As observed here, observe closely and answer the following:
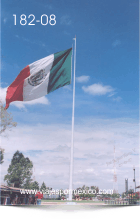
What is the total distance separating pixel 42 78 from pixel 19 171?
2692 centimetres

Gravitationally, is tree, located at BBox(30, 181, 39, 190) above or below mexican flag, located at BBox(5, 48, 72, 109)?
below

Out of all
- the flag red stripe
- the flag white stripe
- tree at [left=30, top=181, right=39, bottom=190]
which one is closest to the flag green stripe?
the flag white stripe

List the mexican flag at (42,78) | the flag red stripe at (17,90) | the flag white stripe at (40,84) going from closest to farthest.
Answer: the mexican flag at (42,78) < the flag white stripe at (40,84) < the flag red stripe at (17,90)

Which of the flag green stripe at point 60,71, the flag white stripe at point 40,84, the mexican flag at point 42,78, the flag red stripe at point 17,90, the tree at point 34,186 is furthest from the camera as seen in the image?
the tree at point 34,186

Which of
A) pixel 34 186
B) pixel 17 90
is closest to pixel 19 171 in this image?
pixel 34 186

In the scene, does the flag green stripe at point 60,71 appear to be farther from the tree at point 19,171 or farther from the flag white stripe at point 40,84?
the tree at point 19,171

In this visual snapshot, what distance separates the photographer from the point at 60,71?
17.6m

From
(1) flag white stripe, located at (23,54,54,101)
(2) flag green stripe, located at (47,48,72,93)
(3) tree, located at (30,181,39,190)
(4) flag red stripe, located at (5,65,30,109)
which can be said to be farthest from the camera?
(3) tree, located at (30,181,39,190)

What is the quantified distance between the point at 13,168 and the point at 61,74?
28.4 metres

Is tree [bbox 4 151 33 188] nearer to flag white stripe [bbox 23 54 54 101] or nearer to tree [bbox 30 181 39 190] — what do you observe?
tree [bbox 30 181 39 190]

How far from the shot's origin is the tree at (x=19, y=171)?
39.2m

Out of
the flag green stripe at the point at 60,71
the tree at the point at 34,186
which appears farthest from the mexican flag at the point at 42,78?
the tree at the point at 34,186

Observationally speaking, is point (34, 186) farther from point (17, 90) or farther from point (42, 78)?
point (42, 78)

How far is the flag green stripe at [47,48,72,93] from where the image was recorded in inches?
683
